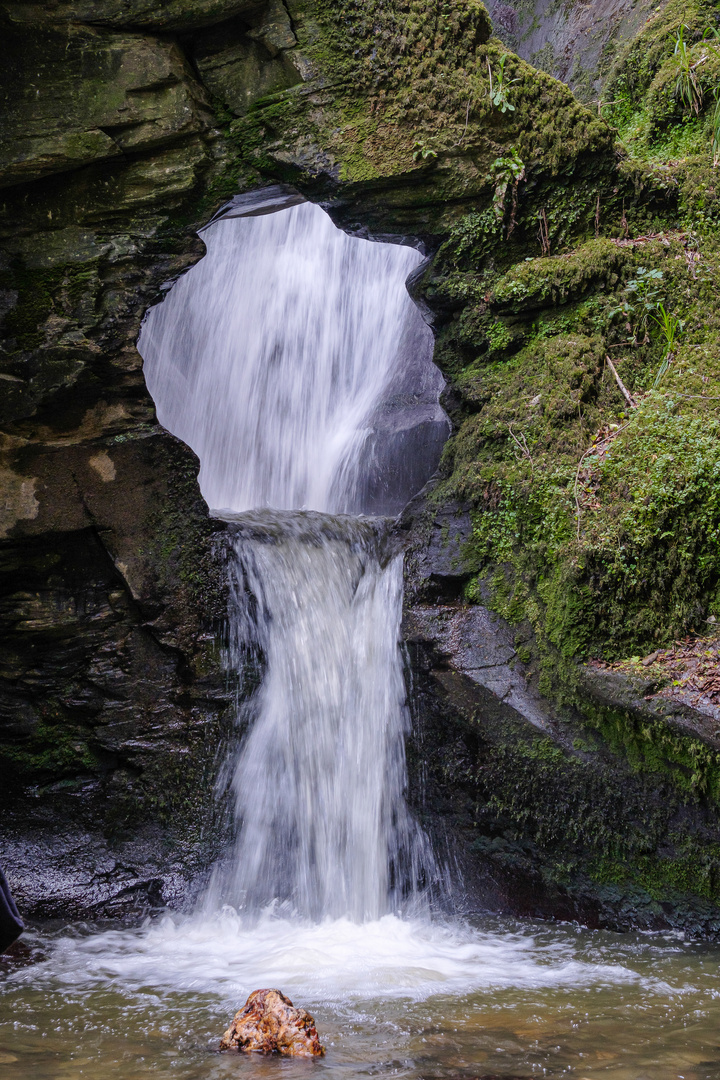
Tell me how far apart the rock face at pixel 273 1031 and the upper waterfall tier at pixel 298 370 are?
658cm

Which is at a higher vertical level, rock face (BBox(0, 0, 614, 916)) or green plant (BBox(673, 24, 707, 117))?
green plant (BBox(673, 24, 707, 117))

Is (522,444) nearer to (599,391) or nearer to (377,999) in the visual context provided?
(599,391)

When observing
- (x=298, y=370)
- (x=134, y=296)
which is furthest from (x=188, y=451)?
(x=298, y=370)

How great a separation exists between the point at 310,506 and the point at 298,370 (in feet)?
7.74

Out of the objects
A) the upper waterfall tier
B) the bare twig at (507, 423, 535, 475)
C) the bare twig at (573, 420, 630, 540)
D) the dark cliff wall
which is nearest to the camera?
the bare twig at (573, 420, 630, 540)

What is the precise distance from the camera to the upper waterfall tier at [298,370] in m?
9.73

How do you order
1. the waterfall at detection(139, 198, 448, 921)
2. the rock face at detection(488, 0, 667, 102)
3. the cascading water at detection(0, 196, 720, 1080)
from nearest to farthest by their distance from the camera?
1. the cascading water at detection(0, 196, 720, 1080)
2. the waterfall at detection(139, 198, 448, 921)
3. the rock face at detection(488, 0, 667, 102)

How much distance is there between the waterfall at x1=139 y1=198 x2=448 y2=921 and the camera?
5.94 metres

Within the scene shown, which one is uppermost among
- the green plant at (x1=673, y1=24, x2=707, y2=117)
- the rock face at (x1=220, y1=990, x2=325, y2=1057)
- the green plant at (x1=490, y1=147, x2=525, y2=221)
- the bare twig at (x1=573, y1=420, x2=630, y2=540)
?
the green plant at (x1=673, y1=24, x2=707, y2=117)

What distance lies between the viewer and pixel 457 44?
6.38 metres

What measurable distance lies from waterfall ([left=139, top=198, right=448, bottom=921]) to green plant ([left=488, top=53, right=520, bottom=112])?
12.2 ft

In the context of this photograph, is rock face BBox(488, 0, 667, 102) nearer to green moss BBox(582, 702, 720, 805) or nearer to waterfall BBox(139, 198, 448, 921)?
waterfall BBox(139, 198, 448, 921)

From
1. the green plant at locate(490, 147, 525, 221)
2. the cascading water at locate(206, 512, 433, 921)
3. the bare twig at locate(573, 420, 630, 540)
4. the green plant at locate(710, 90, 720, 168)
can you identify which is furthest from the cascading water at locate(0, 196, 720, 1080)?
the green plant at locate(710, 90, 720, 168)

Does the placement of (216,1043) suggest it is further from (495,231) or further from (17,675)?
(495,231)
